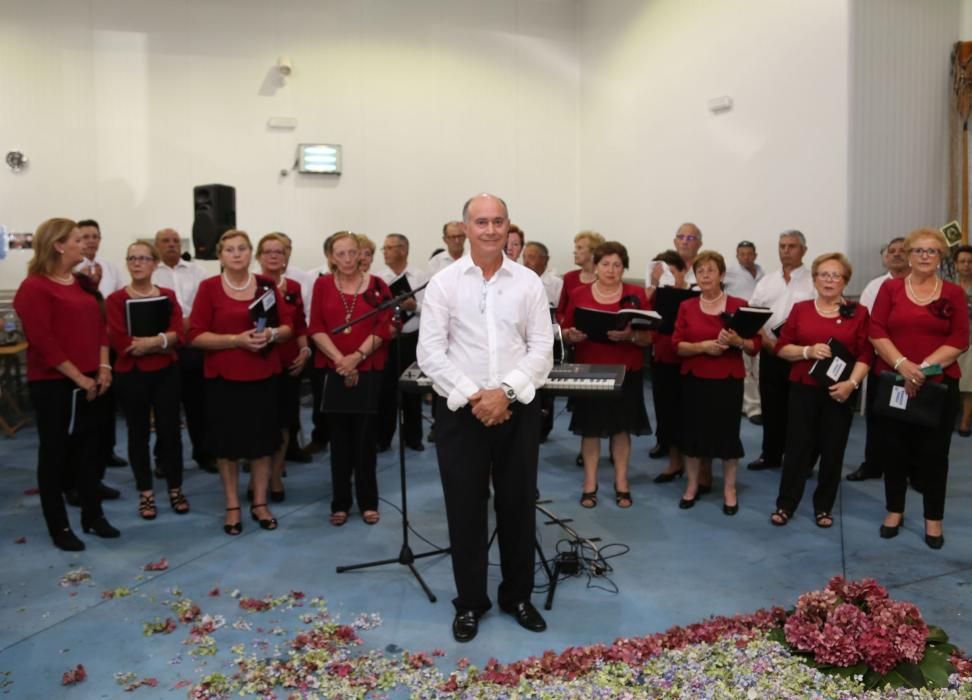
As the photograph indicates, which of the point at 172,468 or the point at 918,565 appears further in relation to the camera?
the point at 172,468

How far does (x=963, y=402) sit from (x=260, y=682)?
20.6ft

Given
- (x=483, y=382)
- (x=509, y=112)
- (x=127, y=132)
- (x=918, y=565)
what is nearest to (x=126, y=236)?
(x=127, y=132)

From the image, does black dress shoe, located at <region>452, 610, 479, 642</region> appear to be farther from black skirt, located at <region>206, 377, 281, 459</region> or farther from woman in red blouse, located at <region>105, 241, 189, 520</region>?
woman in red blouse, located at <region>105, 241, 189, 520</region>

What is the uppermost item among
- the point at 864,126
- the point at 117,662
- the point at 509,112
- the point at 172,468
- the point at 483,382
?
the point at 509,112

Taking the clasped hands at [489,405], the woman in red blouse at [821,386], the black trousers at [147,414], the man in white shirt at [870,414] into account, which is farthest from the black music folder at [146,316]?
the man in white shirt at [870,414]

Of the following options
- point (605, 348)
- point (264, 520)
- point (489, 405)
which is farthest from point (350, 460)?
point (489, 405)

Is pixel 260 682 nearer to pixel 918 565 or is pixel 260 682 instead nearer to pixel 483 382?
pixel 483 382

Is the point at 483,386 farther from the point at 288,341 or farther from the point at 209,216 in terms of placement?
the point at 209,216

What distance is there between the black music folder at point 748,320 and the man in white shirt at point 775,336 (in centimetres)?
110

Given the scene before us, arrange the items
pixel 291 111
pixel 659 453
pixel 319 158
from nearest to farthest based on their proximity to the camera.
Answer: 1. pixel 659 453
2. pixel 291 111
3. pixel 319 158

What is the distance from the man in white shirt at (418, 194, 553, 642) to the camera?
3375mm

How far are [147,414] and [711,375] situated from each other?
10.8 feet

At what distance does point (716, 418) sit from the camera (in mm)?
5109

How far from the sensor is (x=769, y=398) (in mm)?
6129
